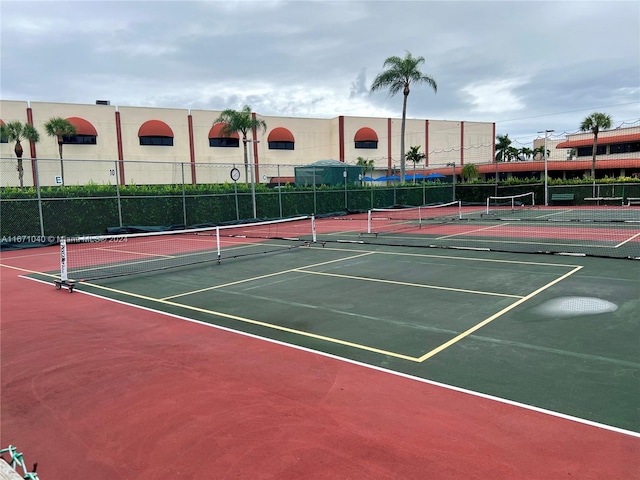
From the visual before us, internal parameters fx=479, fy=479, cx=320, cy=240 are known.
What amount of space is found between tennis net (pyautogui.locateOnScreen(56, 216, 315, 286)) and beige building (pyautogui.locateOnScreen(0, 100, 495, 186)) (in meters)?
11.9

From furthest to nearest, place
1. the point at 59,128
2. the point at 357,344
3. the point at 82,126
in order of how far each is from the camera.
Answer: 1. the point at 82,126
2. the point at 59,128
3. the point at 357,344

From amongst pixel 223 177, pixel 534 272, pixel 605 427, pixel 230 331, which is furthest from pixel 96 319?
pixel 223 177

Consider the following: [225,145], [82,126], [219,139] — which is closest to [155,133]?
[82,126]

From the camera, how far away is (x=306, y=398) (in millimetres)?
4891

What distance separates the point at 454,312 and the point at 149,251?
41.7ft

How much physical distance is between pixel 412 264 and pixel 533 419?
8.58 meters

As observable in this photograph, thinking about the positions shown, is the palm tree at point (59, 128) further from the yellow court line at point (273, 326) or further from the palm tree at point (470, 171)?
the palm tree at point (470, 171)

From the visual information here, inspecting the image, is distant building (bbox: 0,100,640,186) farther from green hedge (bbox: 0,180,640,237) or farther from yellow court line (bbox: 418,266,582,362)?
yellow court line (bbox: 418,266,582,362)

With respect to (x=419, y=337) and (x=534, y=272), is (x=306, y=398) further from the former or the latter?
(x=534, y=272)

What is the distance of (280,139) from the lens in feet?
175

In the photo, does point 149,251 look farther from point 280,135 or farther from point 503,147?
point 503,147

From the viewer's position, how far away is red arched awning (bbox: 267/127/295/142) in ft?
174

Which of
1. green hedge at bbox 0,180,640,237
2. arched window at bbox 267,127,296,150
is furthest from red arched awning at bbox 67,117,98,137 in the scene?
green hedge at bbox 0,180,640,237

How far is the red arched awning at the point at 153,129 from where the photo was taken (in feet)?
152
